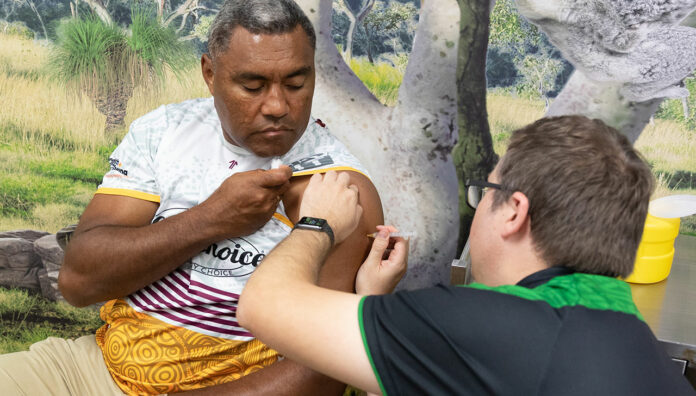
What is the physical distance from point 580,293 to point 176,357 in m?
1.08

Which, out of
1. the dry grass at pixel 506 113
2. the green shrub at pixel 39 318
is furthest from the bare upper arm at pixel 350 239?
the green shrub at pixel 39 318

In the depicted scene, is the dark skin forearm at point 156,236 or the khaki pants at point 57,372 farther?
the khaki pants at point 57,372

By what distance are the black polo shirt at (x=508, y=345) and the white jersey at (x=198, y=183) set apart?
0.67 m

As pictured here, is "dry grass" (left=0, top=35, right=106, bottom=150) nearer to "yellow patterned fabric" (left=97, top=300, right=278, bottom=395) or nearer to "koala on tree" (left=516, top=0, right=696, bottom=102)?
"yellow patterned fabric" (left=97, top=300, right=278, bottom=395)

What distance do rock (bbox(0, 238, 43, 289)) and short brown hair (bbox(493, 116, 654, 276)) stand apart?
264 centimetres

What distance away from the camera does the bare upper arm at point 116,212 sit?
163 centimetres

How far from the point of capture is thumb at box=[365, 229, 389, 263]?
5.05ft

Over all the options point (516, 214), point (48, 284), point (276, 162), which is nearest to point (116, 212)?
point (276, 162)

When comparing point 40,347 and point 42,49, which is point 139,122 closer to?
point 40,347

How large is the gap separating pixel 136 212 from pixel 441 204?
1.21m

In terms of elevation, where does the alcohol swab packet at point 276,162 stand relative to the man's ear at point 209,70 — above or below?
below

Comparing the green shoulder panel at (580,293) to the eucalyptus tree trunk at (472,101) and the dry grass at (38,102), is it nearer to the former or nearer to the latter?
the eucalyptus tree trunk at (472,101)

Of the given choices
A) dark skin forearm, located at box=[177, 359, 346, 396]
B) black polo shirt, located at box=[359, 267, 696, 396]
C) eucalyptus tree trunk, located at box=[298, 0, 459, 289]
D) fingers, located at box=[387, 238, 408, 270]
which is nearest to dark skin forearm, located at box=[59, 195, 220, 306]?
dark skin forearm, located at box=[177, 359, 346, 396]

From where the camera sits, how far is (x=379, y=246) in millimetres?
1543
